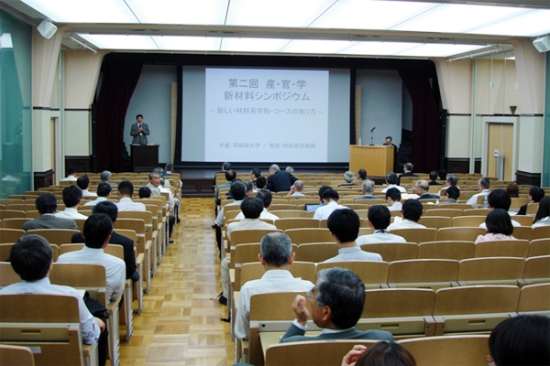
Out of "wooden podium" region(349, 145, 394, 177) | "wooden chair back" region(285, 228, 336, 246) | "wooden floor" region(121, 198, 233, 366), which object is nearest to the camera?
"wooden floor" region(121, 198, 233, 366)

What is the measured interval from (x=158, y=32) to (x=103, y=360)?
360 inches

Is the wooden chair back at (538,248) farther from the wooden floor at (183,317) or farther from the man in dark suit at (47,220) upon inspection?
the man in dark suit at (47,220)

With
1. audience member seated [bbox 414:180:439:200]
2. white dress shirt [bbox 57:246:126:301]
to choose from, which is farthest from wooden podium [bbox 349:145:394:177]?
white dress shirt [bbox 57:246:126:301]

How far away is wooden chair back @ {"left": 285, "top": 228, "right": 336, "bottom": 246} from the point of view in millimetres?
5086

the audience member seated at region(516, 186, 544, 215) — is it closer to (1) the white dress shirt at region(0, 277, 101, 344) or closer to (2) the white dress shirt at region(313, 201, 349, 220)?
(2) the white dress shirt at region(313, 201, 349, 220)

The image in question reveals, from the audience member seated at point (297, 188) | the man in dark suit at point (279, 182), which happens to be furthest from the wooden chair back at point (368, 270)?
the man in dark suit at point (279, 182)

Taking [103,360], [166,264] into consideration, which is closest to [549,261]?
[103,360]

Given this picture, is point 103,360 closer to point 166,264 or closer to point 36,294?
point 36,294

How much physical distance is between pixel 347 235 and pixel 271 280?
0.87 metres

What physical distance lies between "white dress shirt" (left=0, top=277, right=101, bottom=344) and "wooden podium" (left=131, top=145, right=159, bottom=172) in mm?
11721

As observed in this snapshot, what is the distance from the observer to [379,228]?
15.5ft

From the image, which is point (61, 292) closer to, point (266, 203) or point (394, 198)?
point (266, 203)

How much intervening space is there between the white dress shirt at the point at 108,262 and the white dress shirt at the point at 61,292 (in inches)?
30.9

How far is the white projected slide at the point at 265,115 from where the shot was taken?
15898 mm
